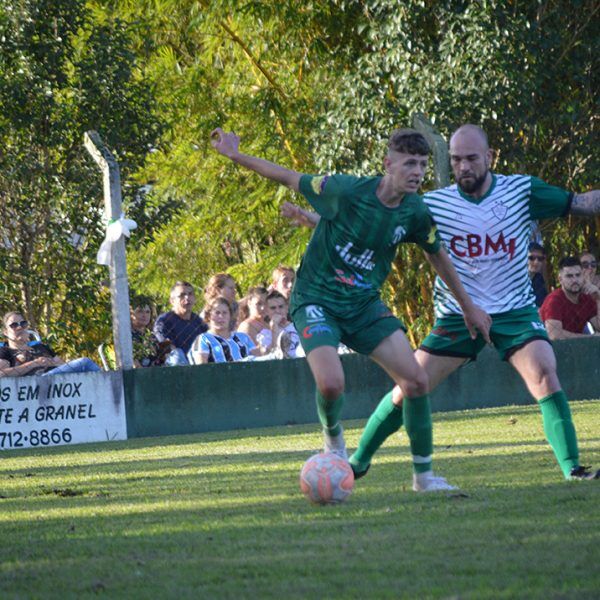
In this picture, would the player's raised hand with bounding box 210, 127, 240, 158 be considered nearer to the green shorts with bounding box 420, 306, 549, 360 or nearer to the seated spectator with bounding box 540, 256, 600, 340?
the green shorts with bounding box 420, 306, 549, 360

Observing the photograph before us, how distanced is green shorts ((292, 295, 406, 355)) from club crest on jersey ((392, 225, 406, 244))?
376mm

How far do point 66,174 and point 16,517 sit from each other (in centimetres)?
911

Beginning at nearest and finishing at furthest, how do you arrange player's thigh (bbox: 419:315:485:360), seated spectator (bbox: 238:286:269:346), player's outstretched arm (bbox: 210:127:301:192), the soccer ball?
the soccer ball → player's outstretched arm (bbox: 210:127:301:192) → player's thigh (bbox: 419:315:485:360) → seated spectator (bbox: 238:286:269:346)

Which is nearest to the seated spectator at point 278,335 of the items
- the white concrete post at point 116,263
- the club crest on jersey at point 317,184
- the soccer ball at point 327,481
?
the white concrete post at point 116,263

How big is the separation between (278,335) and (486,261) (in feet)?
24.1

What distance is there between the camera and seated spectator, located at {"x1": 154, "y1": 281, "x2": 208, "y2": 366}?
1511cm

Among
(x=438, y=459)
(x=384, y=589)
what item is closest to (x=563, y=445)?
(x=438, y=459)

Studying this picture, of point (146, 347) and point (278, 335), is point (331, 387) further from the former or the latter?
point (278, 335)

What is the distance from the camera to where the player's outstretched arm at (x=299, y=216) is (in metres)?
8.05

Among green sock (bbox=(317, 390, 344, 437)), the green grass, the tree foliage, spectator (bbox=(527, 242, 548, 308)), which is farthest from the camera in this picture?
the tree foliage

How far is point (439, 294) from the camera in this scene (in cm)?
843

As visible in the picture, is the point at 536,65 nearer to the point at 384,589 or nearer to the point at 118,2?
the point at 118,2

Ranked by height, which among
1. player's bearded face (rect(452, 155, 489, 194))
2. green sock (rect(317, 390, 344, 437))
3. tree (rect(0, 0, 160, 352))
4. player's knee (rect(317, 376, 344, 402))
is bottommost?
green sock (rect(317, 390, 344, 437))

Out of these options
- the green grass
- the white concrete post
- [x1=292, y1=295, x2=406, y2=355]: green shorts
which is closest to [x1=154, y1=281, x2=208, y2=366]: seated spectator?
the white concrete post
